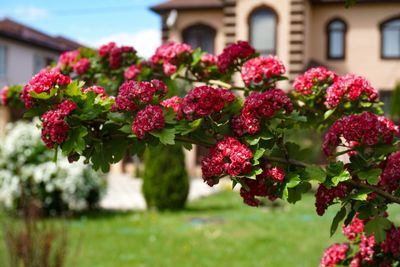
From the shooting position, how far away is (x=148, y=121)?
2.16 meters

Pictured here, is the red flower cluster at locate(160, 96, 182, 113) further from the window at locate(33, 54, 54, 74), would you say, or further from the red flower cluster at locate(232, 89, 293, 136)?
the window at locate(33, 54, 54, 74)

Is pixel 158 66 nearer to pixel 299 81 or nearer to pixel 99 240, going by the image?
pixel 299 81

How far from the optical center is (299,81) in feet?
9.91

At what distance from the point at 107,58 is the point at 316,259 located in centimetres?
582

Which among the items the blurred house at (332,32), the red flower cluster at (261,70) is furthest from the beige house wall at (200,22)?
the red flower cluster at (261,70)

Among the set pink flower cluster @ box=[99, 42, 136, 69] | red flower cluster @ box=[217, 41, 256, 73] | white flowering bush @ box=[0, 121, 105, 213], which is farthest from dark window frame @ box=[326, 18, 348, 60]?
red flower cluster @ box=[217, 41, 256, 73]

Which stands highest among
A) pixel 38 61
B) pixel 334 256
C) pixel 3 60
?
pixel 38 61

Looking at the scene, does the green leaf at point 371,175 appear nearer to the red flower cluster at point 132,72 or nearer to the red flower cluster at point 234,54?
the red flower cluster at point 234,54

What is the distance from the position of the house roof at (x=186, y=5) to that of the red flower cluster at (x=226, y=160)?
21.7 metres

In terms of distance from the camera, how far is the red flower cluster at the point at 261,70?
9.61 ft

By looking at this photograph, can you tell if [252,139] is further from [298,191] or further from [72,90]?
[72,90]

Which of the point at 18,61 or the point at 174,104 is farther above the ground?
the point at 18,61

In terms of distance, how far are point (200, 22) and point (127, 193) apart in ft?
26.0

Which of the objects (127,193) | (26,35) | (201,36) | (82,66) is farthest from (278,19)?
(82,66)
